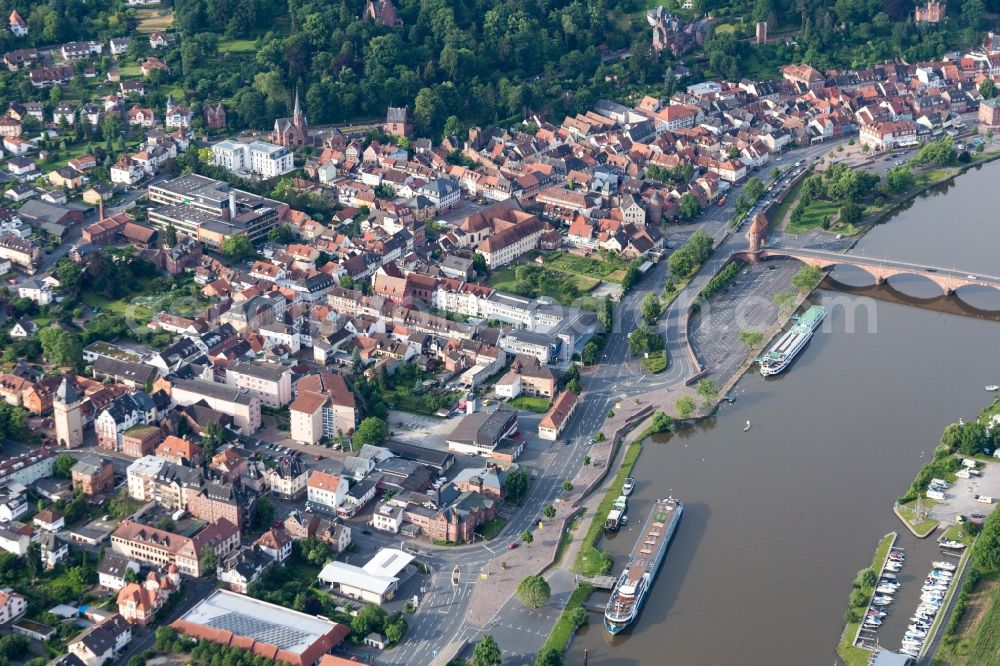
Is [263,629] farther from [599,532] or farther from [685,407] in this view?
[685,407]

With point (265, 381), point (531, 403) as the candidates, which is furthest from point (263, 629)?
point (531, 403)

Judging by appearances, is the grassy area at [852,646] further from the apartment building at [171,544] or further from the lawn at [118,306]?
the lawn at [118,306]

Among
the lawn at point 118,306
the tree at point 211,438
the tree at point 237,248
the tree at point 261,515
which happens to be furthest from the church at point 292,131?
the tree at point 261,515

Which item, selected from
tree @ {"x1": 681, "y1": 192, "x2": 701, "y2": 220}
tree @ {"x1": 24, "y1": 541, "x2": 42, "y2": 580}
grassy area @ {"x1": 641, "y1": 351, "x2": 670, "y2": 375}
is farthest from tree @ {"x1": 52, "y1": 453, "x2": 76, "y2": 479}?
tree @ {"x1": 681, "y1": 192, "x2": 701, "y2": 220}

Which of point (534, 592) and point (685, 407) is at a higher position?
point (534, 592)

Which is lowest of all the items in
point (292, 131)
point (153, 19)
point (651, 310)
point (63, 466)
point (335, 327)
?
point (63, 466)

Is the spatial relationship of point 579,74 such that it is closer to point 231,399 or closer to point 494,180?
point 494,180

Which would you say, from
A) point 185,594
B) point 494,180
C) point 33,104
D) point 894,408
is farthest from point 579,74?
point 185,594
